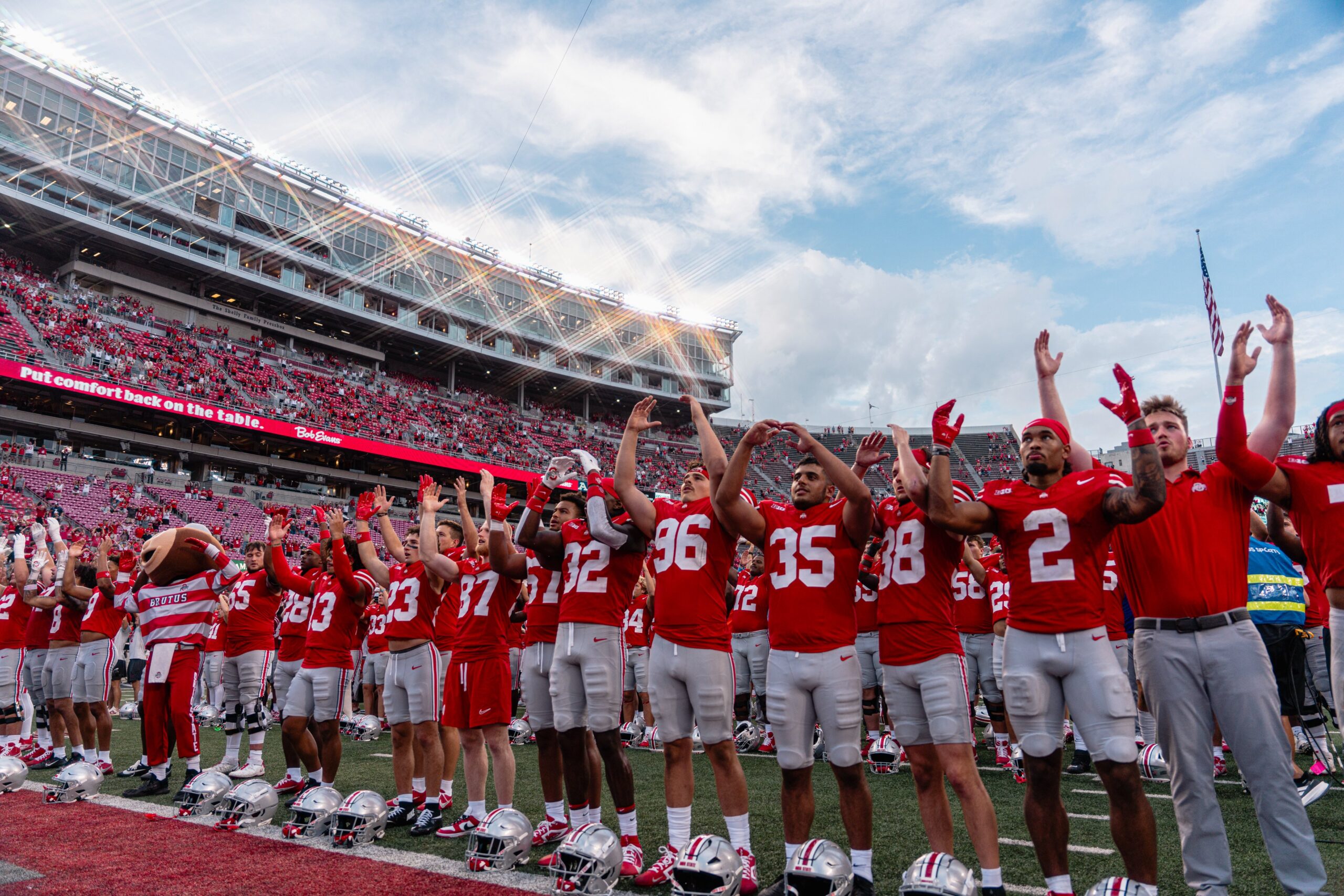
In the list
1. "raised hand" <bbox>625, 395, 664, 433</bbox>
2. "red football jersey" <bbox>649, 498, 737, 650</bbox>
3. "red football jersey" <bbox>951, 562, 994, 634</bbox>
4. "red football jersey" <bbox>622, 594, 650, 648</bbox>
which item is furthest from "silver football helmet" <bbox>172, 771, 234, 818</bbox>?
"red football jersey" <bbox>951, 562, 994, 634</bbox>

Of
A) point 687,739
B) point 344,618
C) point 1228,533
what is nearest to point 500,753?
point 687,739

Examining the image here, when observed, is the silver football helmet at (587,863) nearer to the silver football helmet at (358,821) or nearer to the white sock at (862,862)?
the white sock at (862,862)

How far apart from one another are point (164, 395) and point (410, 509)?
40.3 ft

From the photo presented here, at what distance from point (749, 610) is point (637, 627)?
1.50 m

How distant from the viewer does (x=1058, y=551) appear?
375cm

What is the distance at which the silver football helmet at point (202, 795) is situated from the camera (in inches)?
237

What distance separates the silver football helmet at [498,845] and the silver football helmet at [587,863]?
1.45 feet

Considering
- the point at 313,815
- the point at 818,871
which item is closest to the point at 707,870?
the point at 818,871

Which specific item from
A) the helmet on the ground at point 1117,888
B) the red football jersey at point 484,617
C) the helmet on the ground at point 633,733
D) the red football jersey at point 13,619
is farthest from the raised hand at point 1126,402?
the red football jersey at point 13,619

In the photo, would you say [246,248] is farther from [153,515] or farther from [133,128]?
[153,515]

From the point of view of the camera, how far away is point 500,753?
5.65 metres

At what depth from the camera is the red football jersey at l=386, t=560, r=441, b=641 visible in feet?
20.9

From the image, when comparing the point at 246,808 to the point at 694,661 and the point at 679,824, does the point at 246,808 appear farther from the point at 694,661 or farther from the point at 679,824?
the point at 694,661

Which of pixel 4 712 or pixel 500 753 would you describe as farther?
pixel 4 712
